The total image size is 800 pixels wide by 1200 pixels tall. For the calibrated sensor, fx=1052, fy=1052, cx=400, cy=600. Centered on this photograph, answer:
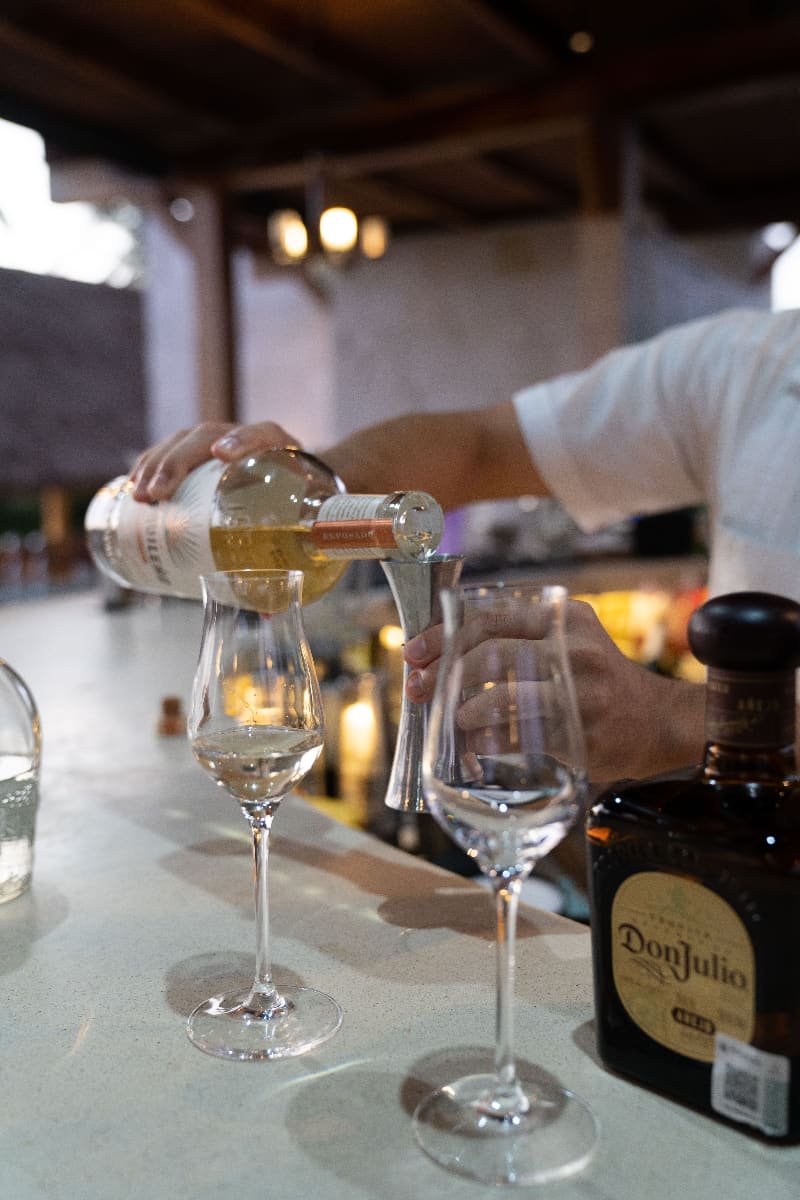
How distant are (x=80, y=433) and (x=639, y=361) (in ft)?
27.5

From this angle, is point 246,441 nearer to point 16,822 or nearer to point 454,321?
point 16,822

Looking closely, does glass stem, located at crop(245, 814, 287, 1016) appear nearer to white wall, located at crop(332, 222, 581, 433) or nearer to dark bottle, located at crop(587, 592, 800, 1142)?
dark bottle, located at crop(587, 592, 800, 1142)

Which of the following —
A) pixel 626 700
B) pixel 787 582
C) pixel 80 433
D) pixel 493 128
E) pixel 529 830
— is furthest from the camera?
pixel 80 433

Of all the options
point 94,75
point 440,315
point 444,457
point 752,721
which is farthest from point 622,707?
point 440,315

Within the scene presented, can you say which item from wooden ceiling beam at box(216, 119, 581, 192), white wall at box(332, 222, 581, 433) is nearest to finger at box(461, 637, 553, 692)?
wooden ceiling beam at box(216, 119, 581, 192)

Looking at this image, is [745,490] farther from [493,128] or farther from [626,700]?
[493,128]

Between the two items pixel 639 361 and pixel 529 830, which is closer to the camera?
pixel 529 830

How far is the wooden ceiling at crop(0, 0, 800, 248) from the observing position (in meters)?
4.11

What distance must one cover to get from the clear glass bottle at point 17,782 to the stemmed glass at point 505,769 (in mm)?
504

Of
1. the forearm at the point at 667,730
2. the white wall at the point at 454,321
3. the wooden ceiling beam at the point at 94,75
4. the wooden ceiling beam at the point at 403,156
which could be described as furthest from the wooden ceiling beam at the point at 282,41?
the forearm at the point at 667,730

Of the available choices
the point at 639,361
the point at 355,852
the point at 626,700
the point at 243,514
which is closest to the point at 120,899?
the point at 355,852

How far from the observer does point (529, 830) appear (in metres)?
0.56

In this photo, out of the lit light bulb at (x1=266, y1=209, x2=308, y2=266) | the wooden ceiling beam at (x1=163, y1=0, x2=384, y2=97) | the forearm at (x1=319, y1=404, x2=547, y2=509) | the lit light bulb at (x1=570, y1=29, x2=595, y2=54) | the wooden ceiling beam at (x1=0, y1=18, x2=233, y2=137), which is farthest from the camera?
the lit light bulb at (x1=266, y1=209, x2=308, y2=266)

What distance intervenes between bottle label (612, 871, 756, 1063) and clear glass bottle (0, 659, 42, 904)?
1.83ft
